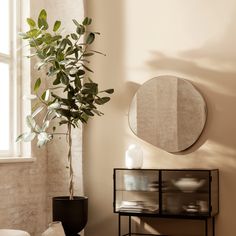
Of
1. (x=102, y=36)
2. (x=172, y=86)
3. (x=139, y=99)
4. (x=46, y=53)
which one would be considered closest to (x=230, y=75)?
(x=172, y=86)

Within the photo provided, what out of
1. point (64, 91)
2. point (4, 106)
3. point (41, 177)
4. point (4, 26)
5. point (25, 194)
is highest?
point (4, 26)

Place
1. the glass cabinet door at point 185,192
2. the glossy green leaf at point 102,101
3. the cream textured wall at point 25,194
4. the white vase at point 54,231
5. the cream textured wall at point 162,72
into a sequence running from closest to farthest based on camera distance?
the white vase at point 54,231 → the glass cabinet door at point 185,192 → the cream textured wall at point 25,194 → the cream textured wall at point 162,72 → the glossy green leaf at point 102,101

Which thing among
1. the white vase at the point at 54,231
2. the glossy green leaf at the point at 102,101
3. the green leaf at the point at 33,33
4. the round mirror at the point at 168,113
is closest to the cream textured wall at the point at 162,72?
the round mirror at the point at 168,113

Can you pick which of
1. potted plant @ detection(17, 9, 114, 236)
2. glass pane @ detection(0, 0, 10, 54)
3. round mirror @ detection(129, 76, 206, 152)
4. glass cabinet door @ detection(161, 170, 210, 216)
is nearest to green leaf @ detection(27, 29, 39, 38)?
potted plant @ detection(17, 9, 114, 236)

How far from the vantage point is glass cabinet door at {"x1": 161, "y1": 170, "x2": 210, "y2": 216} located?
4445 mm

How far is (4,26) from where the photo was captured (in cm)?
492

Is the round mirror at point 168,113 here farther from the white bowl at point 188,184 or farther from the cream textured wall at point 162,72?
the white bowl at point 188,184

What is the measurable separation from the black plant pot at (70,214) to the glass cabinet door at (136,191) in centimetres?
34

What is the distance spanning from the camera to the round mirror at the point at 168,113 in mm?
4742

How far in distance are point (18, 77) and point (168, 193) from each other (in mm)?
1850

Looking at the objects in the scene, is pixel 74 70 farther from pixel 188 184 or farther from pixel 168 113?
pixel 188 184

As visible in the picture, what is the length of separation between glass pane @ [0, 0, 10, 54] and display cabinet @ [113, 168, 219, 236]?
5.27 ft

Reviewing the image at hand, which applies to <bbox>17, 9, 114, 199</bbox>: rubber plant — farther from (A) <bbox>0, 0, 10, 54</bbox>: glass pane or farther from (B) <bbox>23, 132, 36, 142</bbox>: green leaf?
(A) <bbox>0, 0, 10, 54</bbox>: glass pane

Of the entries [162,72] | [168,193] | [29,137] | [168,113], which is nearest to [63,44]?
[29,137]
